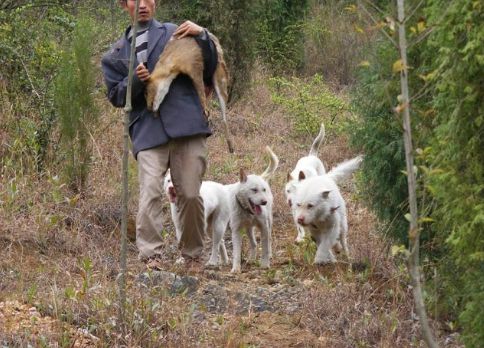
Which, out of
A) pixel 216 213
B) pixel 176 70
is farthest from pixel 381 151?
pixel 216 213

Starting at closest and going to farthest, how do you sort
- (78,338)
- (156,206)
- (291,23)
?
(78,338) < (156,206) < (291,23)

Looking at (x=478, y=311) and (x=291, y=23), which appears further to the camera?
(x=291, y=23)

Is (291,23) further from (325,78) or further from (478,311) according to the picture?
(478,311)

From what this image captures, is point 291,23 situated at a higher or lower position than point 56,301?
higher

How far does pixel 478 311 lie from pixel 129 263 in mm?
3688

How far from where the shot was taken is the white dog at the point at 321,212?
7.94 metres

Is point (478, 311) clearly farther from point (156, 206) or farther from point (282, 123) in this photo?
point (282, 123)

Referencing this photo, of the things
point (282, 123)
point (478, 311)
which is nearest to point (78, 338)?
point (478, 311)

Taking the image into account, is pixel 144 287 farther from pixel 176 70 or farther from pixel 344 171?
pixel 344 171

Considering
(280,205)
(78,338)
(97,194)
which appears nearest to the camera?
(78,338)

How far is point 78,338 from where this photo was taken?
516cm

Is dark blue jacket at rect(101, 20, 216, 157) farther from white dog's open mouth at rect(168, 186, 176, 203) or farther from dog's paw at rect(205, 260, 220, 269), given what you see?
dog's paw at rect(205, 260, 220, 269)

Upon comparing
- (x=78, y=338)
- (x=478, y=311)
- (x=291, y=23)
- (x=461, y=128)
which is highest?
(x=291, y=23)

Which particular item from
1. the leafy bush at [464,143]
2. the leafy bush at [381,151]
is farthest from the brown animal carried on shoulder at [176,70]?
the leafy bush at [464,143]
